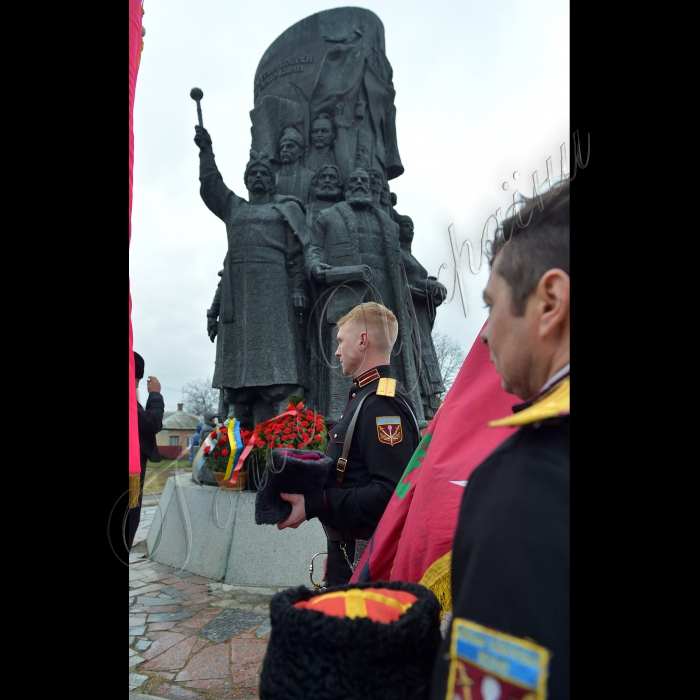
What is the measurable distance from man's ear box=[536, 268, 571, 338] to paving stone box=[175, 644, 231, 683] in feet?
9.75

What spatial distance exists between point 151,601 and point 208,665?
1499 millimetres

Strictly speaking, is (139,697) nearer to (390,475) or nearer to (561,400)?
(390,475)

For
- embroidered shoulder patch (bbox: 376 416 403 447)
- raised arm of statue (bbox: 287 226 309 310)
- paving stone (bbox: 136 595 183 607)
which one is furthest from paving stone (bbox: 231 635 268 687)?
raised arm of statue (bbox: 287 226 309 310)

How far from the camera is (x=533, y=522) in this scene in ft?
2.22

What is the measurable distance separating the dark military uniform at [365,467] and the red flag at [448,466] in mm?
695

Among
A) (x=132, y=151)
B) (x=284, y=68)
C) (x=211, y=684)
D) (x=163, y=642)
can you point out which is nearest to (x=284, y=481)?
(x=132, y=151)

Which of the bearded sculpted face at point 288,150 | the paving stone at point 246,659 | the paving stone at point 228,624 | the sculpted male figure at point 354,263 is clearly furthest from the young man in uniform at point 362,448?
the bearded sculpted face at point 288,150

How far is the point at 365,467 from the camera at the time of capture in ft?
6.97

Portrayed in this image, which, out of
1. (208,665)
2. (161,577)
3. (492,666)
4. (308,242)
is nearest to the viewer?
(492,666)

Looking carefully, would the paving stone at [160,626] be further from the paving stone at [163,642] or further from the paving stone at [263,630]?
the paving stone at [263,630]

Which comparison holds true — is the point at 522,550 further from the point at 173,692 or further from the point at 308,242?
the point at 308,242

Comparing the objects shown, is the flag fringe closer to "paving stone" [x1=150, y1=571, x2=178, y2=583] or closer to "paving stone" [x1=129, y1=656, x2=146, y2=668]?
"paving stone" [x1=129, y1=656, x2=146, y2=668]
